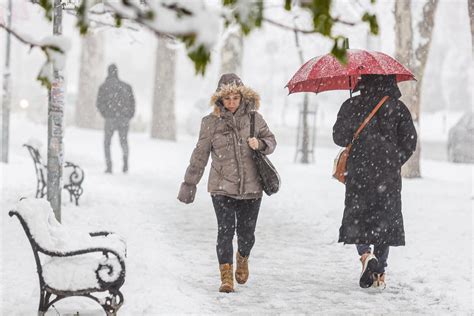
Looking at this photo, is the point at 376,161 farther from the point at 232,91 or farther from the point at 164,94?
the point at 164,94

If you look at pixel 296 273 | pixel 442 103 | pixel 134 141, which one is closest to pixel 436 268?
pixel 296 273

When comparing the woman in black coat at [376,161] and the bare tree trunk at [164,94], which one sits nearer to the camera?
the woman in black coat at [376,161]

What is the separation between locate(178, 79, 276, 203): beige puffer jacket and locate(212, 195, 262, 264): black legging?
11 centimetres

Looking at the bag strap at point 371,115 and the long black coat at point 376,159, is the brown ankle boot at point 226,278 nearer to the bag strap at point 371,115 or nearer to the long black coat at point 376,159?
the long black coat at point 376,159

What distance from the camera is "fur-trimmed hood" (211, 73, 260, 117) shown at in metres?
6.16

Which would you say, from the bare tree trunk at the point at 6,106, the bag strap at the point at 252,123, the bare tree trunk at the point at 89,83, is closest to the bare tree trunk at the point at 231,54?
the bare tree trunk at the point at 6,106

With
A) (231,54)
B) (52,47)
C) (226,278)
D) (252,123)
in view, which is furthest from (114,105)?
(52,47)

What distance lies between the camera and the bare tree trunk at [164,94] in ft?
69.8

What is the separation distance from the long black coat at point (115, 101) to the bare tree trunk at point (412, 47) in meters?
5.18

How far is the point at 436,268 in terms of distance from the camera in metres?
7.35

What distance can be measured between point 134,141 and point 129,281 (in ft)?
48.9

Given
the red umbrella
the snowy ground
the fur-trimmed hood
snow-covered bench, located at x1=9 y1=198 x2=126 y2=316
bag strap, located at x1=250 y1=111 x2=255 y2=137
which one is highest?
the red umbrella

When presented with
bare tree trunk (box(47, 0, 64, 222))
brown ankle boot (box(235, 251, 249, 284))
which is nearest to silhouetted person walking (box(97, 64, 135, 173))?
bare tree trunk (box(47, 0, 64, 222))

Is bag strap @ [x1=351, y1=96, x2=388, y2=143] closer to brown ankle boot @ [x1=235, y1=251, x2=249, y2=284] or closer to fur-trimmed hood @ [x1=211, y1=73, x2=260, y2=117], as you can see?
fur-trimmed hood @ [x1=211, y1=73, x2=260, y2=117]
